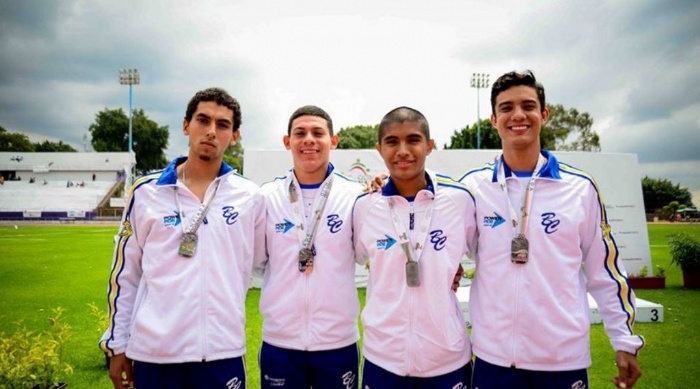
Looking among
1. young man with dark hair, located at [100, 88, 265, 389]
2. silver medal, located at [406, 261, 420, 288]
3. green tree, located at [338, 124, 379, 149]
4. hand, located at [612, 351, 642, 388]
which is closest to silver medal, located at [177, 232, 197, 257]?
young man with dark hair, located at [100, 88, 265, 389]

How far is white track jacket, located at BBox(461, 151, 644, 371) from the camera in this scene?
269 cm

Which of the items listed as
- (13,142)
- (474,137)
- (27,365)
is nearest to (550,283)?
(27,365)

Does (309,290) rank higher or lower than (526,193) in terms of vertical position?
lower

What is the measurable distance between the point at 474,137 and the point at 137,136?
172ft

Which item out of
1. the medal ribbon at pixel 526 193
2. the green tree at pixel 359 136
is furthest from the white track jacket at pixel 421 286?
the green tree at pixel 359 136

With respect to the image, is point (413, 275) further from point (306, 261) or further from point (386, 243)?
point (306, 261)

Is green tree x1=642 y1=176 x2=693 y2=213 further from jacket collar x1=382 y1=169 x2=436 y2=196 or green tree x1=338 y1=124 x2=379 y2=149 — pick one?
jacket collar x1=382 y1=169 x2=436 y2=196

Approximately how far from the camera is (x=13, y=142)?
75.4m

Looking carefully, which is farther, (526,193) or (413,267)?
(526,193)

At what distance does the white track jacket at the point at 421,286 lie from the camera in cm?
278

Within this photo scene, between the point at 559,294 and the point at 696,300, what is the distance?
31.3 feet

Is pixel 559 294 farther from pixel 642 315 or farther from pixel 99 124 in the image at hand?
pixel 99 124

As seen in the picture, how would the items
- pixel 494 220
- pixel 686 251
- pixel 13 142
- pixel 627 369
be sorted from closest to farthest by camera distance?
pixel 627 369, pixel 494 220, pixel 686 251, pixel 13 142

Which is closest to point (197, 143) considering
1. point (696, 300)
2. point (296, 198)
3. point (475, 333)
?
point (296, 198)
